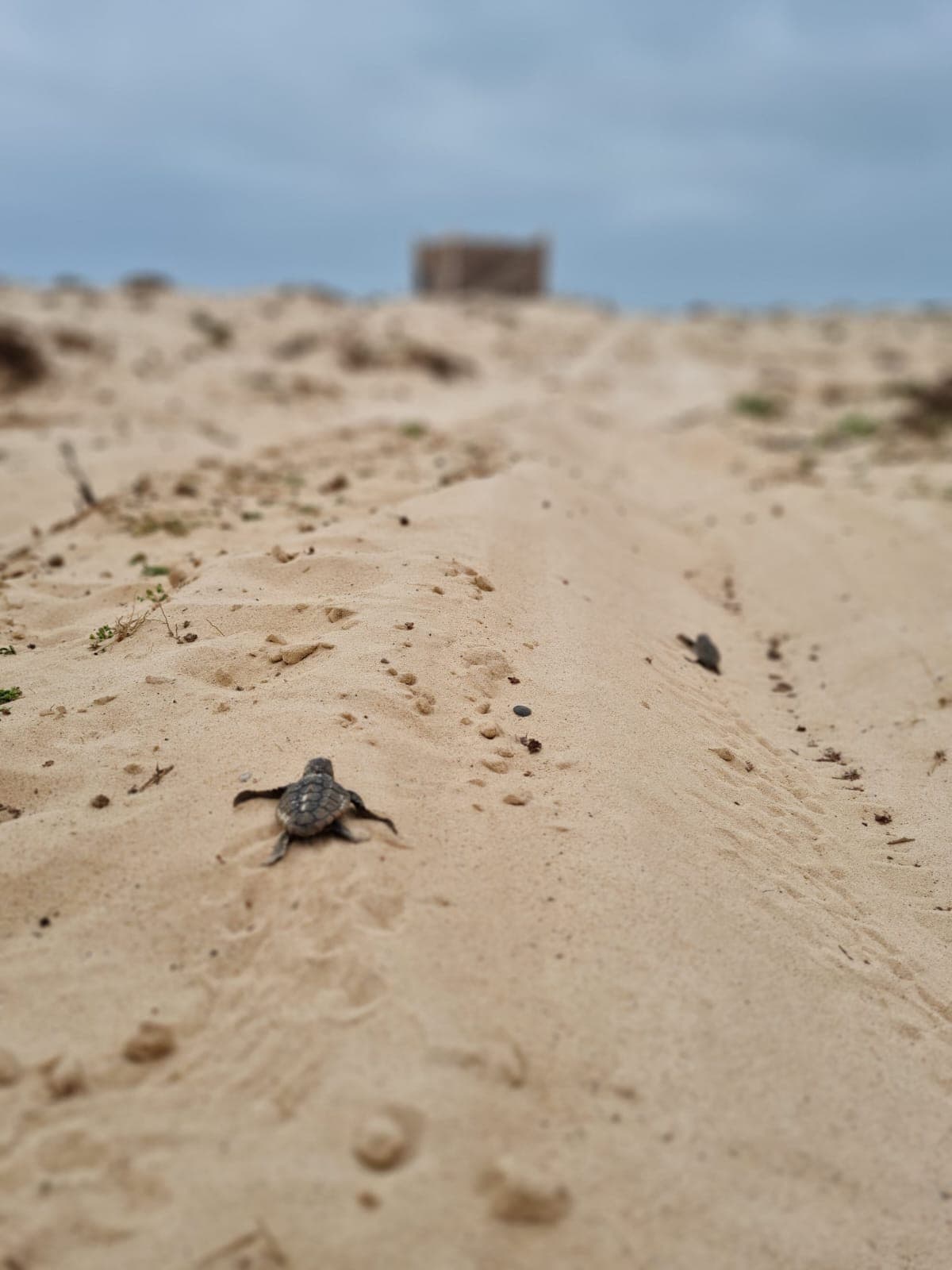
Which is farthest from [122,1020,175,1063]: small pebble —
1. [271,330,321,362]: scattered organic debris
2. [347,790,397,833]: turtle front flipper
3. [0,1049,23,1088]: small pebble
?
[271,330,321,362]: scattered organic debris

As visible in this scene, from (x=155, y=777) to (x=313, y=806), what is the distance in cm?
66

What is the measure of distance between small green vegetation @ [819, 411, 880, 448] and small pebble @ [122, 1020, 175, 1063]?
36.8ft

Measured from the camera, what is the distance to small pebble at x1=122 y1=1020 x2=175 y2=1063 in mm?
2035

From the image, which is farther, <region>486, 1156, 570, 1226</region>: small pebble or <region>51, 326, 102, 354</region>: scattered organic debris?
<region>51, 326, 102, 354</region>: scattered organic debris

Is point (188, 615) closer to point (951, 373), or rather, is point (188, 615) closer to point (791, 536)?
point (791, 536)

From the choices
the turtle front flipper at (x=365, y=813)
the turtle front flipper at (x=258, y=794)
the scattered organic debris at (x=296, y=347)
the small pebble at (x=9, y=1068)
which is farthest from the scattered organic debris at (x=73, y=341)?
the small pebble at (x=9, y=1068)

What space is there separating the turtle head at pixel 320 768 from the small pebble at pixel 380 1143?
105 cm

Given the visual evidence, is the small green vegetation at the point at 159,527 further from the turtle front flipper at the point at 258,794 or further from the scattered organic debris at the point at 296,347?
the scattered organic debris at the point at 296,347

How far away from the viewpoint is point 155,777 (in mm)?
2840

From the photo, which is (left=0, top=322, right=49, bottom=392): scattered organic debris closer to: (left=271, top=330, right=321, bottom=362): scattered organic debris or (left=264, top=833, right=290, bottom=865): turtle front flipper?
(left=271, top=330, right=321, bottom=362): scattered organic debris

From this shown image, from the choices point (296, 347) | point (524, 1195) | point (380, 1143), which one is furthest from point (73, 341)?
point (524, 1195)

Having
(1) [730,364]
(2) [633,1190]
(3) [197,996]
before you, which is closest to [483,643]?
(3) [197,996]

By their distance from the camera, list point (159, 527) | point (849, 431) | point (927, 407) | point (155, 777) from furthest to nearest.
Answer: point (927, 407), point (849, 431), point (159, 527), point (155, 777)

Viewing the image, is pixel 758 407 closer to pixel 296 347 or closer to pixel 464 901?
pixel 296 347
